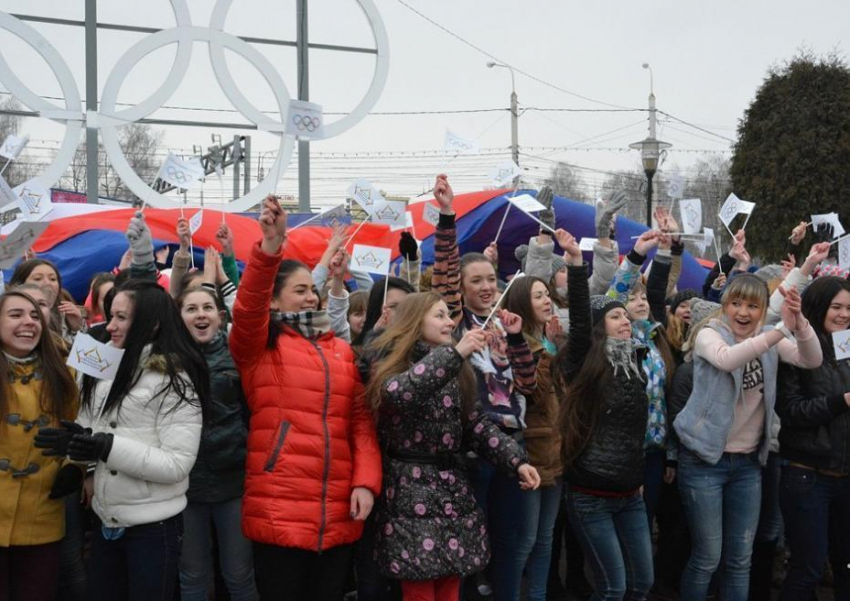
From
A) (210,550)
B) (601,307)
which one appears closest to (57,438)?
(210,550)

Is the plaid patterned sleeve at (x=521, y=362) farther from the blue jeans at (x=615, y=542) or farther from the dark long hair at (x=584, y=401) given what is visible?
the blue jeans at (x=615, y=542)

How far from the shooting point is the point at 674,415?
4840 millimetres

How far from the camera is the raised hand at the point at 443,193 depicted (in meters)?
4.39

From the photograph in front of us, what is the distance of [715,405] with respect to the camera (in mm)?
4438

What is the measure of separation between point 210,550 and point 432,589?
3.94 ft

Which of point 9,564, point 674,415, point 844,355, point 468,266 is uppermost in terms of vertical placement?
point 468,266

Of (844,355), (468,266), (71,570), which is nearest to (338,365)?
(468,266)

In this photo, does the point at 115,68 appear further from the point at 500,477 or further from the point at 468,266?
the point at 500,477

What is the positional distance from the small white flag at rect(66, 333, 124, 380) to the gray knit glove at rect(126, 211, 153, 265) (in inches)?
70.8

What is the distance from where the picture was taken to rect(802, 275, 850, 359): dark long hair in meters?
4.60

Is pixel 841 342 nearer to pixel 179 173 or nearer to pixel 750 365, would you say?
pixel 750 365

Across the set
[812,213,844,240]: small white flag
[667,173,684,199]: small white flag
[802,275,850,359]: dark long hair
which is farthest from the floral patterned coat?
[667,173,684,199]: small white flag

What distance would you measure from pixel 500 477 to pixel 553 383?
23.2 inches

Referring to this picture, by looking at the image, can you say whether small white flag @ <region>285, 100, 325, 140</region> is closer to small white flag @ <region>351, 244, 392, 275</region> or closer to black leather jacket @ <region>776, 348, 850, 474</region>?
small white flag @ <region>351, 244, 392, 275</region>
